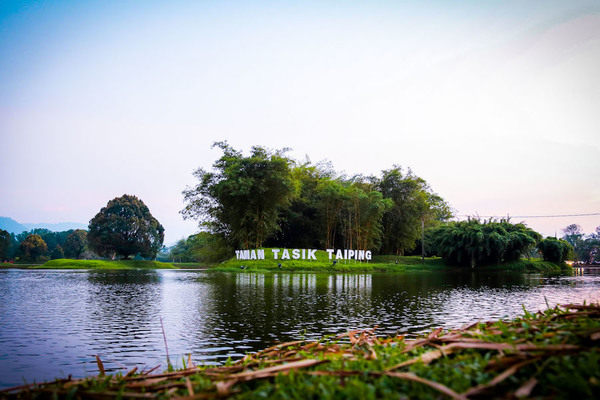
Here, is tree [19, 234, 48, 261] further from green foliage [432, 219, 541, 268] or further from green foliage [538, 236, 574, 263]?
A: green foliage [538, 236, 574, 263]

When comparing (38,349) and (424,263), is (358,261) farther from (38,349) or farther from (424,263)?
(38,349)

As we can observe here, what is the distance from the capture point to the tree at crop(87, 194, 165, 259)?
58.8 m

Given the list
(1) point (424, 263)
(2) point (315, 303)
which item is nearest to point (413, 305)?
(2) point (315, 303)

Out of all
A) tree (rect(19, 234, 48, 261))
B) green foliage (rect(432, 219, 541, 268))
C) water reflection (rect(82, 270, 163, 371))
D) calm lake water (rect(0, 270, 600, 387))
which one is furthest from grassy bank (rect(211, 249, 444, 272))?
tree (rect(19, 234, 48, 261))

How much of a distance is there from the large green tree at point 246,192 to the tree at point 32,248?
161 feet

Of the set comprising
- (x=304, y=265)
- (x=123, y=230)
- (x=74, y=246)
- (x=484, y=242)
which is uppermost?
(x=123, y=230)

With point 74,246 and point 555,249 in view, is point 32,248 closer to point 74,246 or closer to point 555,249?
point 74,246

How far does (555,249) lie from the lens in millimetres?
44125

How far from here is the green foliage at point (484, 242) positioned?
128 feet

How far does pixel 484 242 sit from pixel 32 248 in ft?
245

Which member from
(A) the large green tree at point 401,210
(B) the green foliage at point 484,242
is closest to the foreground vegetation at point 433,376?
(B) the green foliage at point 484,242

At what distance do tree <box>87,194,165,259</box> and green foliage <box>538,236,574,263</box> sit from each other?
2165 inches

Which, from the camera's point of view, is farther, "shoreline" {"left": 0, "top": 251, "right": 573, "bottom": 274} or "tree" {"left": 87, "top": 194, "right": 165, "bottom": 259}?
"tree" {"left": 87, "top": 194, "right": 165, "bottom": 259}

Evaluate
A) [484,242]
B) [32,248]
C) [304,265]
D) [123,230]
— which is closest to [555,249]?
[484,242]
